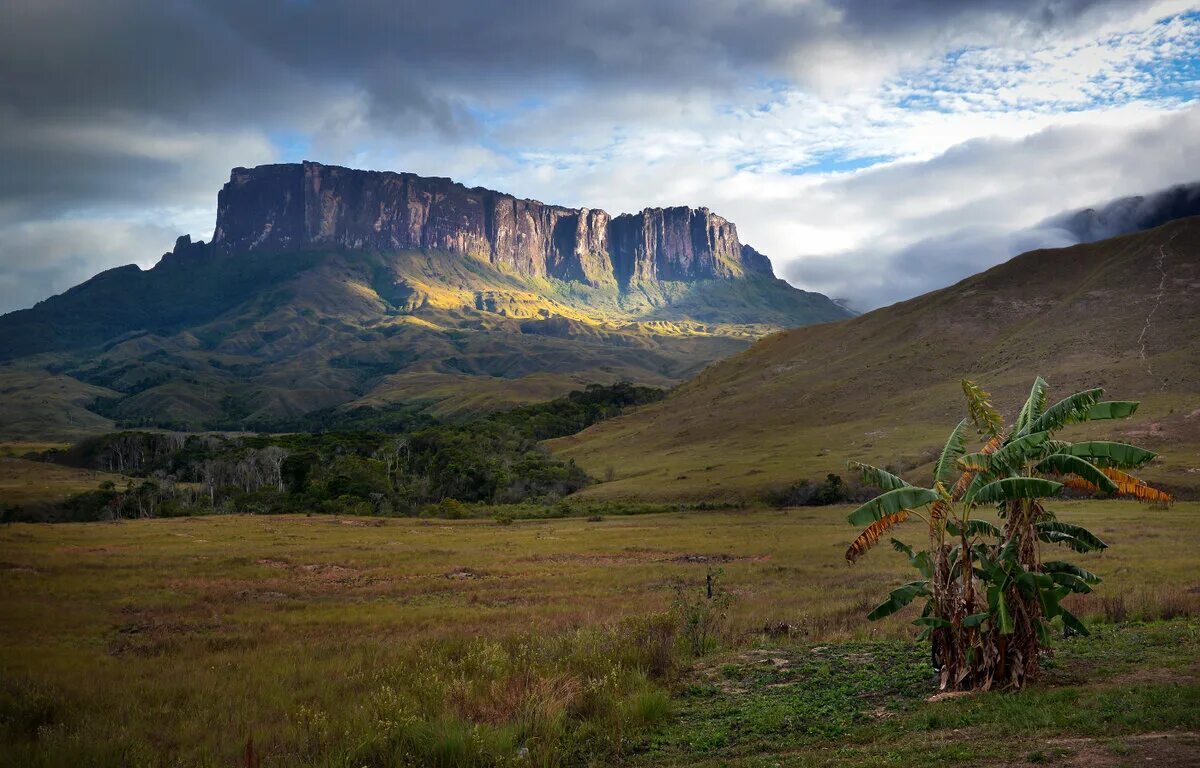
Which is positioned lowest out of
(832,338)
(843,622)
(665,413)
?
(843,622)

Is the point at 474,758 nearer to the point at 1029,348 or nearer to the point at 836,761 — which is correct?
the point at 836,761

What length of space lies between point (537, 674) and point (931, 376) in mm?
119448

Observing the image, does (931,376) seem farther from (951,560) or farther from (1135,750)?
(1135,750)

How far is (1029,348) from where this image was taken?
381ft

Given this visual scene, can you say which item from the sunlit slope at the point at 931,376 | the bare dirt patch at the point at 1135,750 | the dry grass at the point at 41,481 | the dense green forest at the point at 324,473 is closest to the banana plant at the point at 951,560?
the bare dirt patch at the point at 1135,750

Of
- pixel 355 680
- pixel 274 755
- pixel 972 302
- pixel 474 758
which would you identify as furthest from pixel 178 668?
pixel 972 302

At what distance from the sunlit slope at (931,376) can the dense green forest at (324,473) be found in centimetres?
1266

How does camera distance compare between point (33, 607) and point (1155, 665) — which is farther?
point (33, 607)

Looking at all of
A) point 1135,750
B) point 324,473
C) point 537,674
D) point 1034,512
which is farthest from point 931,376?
point 1135,750

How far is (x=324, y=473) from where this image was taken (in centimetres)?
10419

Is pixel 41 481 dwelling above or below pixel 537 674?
above

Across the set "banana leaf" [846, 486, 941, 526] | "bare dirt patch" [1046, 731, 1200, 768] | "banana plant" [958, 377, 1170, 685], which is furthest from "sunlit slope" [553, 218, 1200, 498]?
"bare dirt patch" [1046, 731, 1200, 768]

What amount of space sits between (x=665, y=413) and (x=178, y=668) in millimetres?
136349

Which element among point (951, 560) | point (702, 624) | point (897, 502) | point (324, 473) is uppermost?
point (897, 502)
